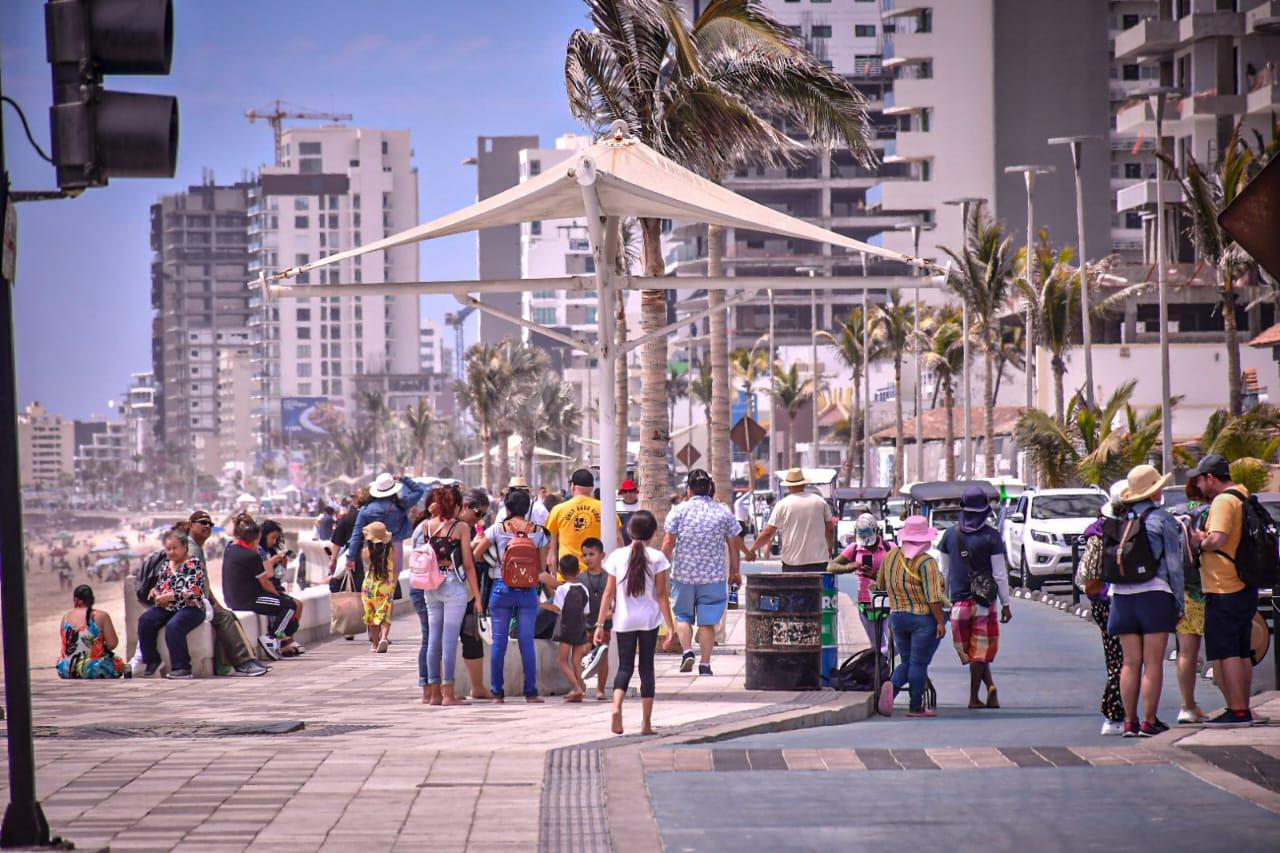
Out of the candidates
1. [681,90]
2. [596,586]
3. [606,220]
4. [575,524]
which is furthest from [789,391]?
[596,586]

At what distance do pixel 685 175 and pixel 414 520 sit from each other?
1048 centimetres

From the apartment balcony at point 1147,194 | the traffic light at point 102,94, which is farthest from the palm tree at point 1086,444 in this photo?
the apartment balcony at point 1147,194

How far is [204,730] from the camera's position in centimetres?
1309

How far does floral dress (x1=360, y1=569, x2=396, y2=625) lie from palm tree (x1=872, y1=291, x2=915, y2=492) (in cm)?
6383

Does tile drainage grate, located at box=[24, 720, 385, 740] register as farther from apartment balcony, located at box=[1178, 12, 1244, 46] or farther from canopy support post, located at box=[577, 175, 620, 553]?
apartment balcony, located at box=[1178, 12, 1244, 46]

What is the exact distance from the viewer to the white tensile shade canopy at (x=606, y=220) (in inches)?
605

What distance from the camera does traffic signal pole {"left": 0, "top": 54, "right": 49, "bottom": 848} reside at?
7.48 m

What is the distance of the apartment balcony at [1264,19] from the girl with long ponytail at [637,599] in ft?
219

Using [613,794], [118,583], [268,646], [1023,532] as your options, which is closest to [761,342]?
[118,583]

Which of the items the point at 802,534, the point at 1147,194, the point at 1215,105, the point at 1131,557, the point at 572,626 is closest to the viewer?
the point at 1131,557

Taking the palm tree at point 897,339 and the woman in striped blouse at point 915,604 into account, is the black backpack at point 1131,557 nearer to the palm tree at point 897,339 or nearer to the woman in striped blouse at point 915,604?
the woman in striped blouse at point 915,604

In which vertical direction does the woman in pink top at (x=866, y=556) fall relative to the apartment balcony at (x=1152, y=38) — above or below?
below

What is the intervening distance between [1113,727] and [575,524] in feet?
19.5

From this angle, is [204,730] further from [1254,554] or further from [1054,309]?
[1054,309]
